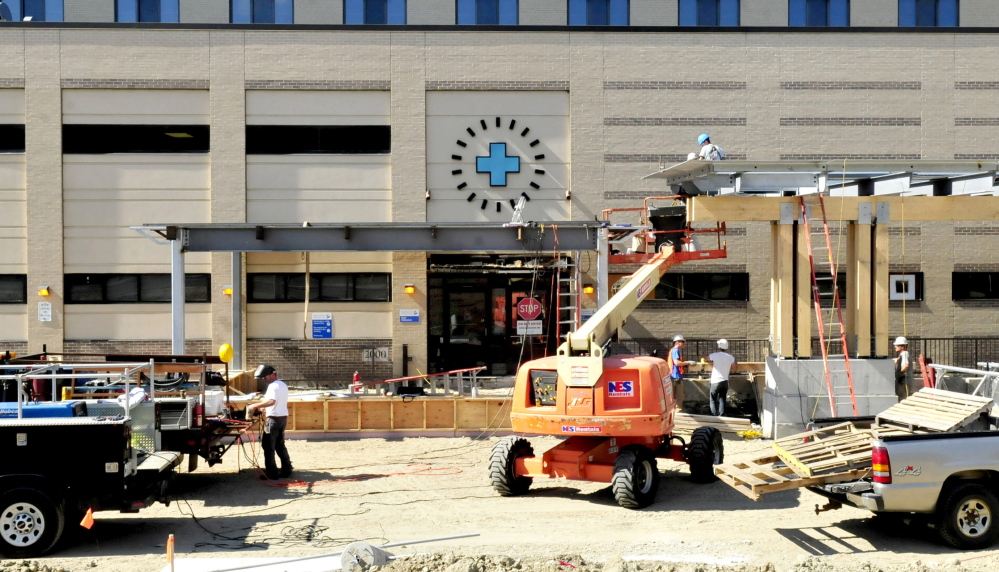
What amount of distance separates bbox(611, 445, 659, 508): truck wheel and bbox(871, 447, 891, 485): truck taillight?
3012mm

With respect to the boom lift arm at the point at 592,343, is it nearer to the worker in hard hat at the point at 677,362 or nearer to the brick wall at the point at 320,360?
the worker in hard hat at the point at 677,362

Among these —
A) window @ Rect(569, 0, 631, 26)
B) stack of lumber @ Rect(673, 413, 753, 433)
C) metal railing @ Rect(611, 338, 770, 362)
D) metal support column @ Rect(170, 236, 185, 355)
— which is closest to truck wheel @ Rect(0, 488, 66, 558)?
metal support column @ Rect(170, 236, 185, 355)

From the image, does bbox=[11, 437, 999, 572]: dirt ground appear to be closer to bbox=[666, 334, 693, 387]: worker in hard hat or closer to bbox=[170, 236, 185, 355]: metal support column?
bbox=[666, 334, 693, 387]: worker in hard hat

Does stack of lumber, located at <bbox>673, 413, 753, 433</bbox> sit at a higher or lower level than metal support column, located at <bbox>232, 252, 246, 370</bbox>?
lower

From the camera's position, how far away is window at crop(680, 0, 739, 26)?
24516 mm

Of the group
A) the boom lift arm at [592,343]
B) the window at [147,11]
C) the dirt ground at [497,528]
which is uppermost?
the window at [147,11]

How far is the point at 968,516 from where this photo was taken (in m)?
9.41

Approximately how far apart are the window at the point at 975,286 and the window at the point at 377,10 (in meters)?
16.7

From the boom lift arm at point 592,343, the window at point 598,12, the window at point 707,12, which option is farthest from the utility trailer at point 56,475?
the window at point 707,12

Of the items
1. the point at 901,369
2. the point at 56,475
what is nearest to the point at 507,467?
the point at 56,475

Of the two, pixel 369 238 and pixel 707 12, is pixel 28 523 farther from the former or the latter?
pixel 707 12

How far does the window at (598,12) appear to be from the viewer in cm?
2444

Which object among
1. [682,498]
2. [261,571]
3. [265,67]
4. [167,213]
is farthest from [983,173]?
[167,213]

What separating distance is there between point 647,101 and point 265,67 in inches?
401
